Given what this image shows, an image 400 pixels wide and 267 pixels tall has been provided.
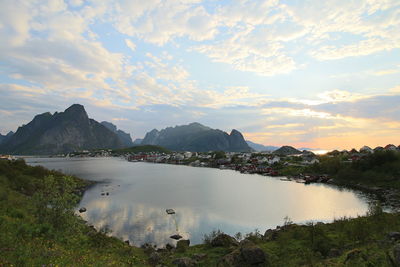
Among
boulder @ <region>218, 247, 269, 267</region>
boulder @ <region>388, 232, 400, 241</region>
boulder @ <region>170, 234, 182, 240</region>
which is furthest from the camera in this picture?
boulder @ <region>170, 234, 182, 240</region>

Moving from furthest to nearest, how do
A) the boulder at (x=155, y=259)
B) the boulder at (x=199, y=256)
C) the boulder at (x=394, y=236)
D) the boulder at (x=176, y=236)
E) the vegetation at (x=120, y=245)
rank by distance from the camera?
the boulder at (x=176, y=236) < the boulder at (x=155, y=259) < the boulder at (x=199, y=256) < the boulder at (x=394, y=236) < the vegetation at (x=120, y=245)

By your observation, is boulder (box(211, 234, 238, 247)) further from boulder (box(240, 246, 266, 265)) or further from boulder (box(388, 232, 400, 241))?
boulder (box(388, 232, 400, 241))

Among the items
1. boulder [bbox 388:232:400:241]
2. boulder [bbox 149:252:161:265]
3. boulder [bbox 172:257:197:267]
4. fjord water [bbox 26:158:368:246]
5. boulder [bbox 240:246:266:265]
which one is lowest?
fjord water [bbox 26:158:368:246]

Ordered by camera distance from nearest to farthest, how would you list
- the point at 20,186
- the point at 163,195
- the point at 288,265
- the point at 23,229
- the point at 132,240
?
the point at 23,229 → the point at 288,265 → the point at 132,240 → the point at 20,186 → the point at 163,195

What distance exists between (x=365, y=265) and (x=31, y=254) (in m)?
17.3

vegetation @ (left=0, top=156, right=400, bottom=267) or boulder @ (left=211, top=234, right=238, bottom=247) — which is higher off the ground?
vegetation @ (left=0, top=156, right=400, bottom=267)

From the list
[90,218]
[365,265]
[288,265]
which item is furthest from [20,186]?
[365,265]

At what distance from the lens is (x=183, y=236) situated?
37.0 m

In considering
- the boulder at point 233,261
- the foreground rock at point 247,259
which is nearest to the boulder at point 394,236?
the foreground rock at point 247,259

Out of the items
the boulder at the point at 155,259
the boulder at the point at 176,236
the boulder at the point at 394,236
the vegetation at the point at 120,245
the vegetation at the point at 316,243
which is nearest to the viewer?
the vegetation at the point at 120,245

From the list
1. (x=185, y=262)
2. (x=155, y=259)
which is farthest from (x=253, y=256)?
(x=155, y=259)

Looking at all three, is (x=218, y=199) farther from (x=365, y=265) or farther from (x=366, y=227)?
(x=365, y=265)

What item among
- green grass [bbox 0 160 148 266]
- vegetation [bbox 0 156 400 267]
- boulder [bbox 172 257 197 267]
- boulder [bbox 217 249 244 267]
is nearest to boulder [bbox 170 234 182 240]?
vegetation [bbox 0 156 400 267]

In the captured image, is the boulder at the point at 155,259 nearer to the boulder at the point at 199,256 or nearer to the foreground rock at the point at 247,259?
the boulder at the point at 199,256
